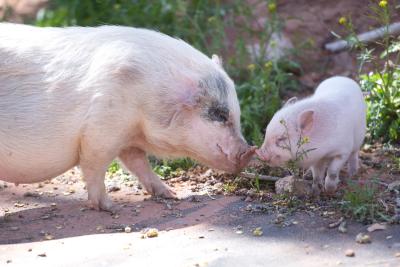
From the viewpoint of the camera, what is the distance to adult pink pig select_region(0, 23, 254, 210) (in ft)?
16.6

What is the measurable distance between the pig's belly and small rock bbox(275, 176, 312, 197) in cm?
140

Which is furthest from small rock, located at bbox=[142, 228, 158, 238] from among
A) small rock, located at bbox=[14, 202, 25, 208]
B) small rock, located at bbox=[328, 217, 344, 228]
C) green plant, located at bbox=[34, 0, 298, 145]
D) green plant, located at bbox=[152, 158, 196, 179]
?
green plant, located at bbox=[34, 0, 298, 145]

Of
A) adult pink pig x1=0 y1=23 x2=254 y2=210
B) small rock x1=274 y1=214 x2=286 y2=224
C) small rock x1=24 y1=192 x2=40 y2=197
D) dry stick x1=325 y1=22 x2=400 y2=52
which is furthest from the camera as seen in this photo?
dry stick x1=325 y1=22 x2=400 y2=52

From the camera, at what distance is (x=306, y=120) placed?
5.27 m

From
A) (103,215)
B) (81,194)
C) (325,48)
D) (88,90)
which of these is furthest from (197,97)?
(325,48)

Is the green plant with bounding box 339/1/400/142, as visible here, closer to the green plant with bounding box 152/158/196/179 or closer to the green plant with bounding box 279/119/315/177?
the green plant with bounding box 279/119/315/177

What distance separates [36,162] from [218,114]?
126 centimetres

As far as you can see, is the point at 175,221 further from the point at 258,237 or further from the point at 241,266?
the point at 241,266

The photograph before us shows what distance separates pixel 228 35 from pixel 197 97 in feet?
12.5

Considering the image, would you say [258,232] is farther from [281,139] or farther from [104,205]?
[104,205]

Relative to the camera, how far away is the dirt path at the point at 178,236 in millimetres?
4074

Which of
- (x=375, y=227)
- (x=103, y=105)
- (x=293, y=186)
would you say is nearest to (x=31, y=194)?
(x=103, y=105)

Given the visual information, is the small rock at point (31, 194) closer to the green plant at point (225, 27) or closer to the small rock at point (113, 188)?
the small rock at point (113, 188)

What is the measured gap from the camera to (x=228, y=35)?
28.9 feet
